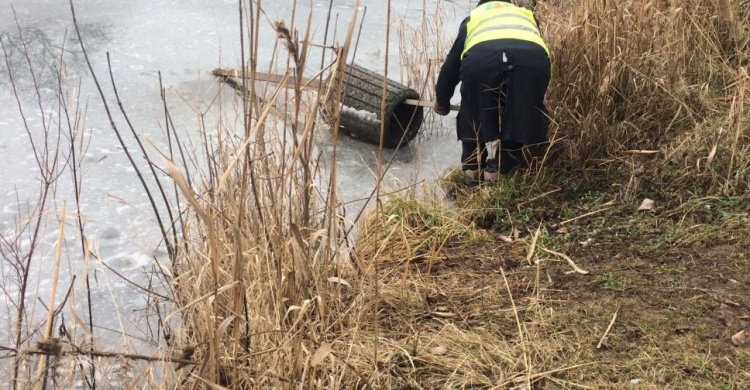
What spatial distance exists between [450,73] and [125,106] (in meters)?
1.86

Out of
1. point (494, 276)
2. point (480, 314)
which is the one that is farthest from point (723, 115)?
point (480, 314)

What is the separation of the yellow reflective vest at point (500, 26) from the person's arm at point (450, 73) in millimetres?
44

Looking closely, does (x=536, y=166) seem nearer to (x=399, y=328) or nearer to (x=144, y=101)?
(x=399, y=328)

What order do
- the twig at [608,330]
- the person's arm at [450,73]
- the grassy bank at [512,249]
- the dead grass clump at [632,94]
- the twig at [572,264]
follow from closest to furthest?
the grassy bank at [512,249] → the twig at [608,330] → the twig at [572,264] → the dead grass clump at [632,94] → the person's arm at [450,73]

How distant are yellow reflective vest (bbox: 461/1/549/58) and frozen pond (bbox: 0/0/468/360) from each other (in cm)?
64

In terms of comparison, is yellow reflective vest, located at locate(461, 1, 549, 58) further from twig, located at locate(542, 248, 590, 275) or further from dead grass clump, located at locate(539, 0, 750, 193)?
twig, located at locate(542, 248, 590, 275)

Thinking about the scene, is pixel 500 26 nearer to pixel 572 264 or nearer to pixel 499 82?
pixel 499 82

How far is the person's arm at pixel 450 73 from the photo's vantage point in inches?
147

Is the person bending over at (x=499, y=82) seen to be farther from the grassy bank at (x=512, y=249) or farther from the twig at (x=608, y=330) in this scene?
the twig at (x=608, y=330)

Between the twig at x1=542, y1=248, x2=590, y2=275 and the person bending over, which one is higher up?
the person bending over

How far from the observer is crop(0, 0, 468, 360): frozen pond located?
3.01m

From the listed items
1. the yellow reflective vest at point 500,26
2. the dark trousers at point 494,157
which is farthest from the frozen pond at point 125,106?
the yellow reflective vest at point 500,26

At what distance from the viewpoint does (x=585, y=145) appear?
3697 mm

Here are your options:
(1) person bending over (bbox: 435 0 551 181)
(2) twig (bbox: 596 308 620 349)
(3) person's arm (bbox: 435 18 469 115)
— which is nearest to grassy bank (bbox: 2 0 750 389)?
(2) twig (bbox: 596 308 620 349)
